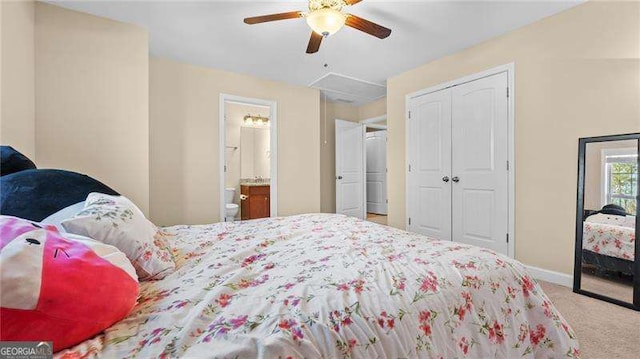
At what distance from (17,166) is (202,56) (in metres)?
2.61

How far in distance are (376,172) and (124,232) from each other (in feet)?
19.8

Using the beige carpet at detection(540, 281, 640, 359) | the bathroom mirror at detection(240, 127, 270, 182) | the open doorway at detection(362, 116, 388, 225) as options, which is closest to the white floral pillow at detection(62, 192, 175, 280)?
the beige carpet at detection(540, 281, 640, 359)

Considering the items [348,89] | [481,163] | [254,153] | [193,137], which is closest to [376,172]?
[348,89]

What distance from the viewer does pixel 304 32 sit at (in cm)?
284

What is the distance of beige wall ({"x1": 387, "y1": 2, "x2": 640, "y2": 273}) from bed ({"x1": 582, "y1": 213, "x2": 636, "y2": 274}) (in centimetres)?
13

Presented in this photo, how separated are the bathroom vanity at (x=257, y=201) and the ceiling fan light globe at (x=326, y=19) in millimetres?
3608

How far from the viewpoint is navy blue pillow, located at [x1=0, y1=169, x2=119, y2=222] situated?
3.29 feet

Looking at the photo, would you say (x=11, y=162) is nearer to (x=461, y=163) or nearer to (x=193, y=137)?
(x=193, y=137)

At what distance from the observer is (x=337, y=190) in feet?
17.6

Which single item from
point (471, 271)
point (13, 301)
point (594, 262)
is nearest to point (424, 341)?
point (471, 271)

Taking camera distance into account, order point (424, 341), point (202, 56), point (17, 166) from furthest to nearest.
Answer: point (202, 56), point (17, 166), point (424, 341)

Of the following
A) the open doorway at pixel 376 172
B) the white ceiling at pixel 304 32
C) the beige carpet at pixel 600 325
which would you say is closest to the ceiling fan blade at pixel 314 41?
the white ceiling at pixel 304 32

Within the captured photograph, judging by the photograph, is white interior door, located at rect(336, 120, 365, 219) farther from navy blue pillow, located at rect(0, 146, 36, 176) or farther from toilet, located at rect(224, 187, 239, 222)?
navy blue pillow, located at rect(0, 146, 36, 176)

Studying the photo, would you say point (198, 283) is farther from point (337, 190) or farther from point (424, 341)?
point (337, 190)
